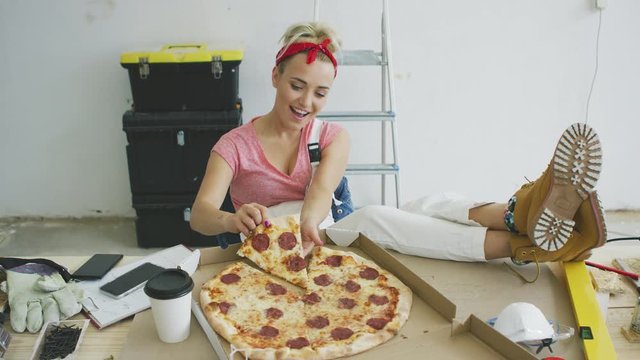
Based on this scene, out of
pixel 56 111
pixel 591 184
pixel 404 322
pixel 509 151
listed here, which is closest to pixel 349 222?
pixel 404 322

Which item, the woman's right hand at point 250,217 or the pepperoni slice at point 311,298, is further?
the woman's right hand at point 250,217

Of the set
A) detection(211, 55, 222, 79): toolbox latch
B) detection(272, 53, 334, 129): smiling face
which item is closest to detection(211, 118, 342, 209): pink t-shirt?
detection(272, 53, 334, 129): smiling face

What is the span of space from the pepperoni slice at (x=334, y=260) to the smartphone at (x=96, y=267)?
22.1 inches

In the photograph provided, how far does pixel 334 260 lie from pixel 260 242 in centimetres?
20

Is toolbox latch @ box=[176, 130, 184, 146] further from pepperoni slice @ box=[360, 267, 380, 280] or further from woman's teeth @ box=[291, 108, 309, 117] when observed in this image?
pepperoni slice @ box=[360, 267, 380, 280]

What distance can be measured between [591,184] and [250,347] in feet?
3.08

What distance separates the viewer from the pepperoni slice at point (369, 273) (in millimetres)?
1267

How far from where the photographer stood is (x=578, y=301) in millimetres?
1160

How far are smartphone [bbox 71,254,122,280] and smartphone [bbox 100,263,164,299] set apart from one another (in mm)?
63

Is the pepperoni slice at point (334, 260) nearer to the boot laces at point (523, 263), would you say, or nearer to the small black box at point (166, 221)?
the boot laces at point (523, 263)

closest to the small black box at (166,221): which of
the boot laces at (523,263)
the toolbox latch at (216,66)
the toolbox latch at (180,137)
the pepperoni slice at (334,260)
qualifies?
the toolbox latch at (180,137)

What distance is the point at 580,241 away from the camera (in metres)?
1.32

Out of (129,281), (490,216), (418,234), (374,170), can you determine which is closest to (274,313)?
(129,281)

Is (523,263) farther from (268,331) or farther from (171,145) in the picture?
(171,145)
